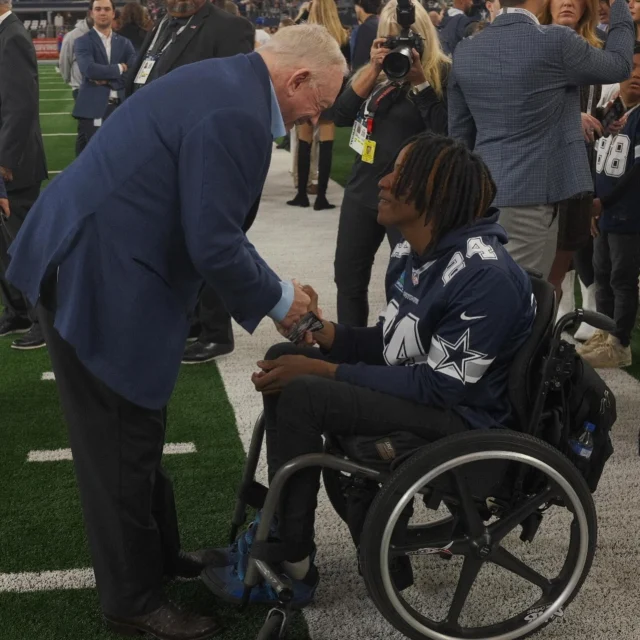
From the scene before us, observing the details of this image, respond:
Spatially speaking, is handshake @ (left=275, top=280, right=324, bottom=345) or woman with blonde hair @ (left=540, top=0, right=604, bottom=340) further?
woman with blonde hair @ (left=540, top=0, right=604, bottom=340)

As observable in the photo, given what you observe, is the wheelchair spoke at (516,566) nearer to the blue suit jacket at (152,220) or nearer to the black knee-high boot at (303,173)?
the blue suit jacket at (152,220)

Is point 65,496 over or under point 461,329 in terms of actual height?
under

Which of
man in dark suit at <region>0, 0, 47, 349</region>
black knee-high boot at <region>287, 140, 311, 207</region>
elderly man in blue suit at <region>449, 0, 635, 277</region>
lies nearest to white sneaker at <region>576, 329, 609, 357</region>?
elderly man in blue suit at <region>449, 0, 635, 277</region>

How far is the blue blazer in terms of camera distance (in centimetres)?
772

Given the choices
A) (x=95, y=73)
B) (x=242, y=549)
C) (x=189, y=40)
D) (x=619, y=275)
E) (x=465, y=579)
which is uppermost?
(x=189, y=40)

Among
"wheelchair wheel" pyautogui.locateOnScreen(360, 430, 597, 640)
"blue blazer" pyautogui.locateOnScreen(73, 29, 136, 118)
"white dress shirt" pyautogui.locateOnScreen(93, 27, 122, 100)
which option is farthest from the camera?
"white dress shirt" pyautogui.locateOnScreen(93, 27, 122, 100)

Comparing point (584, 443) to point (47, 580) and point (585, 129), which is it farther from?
point (585, 129)

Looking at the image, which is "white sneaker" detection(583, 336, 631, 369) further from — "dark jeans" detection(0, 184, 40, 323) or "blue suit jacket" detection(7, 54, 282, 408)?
"dark jeans" detection(0, 184, 40, 323)

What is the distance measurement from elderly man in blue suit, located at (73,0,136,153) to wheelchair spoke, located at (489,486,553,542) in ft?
21.0

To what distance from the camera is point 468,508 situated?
2.08m

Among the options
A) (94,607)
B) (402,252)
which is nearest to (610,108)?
(402,252)

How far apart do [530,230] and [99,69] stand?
5.49 meters

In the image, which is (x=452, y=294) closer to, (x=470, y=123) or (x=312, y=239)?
(x=470, y=123)

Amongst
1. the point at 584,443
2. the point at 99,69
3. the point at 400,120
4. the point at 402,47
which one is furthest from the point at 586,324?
the point at 99,69
